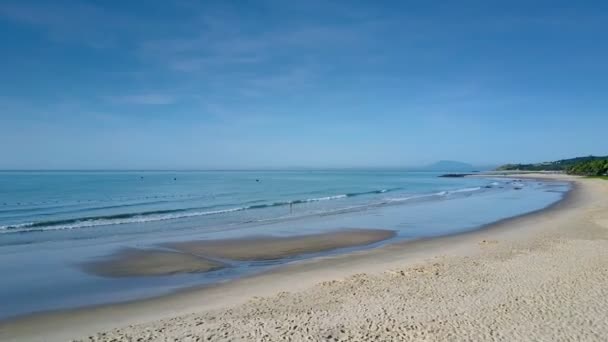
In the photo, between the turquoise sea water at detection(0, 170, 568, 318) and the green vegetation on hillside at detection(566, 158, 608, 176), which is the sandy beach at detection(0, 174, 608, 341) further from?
the green vegetation on hillside at detection(566, 158, 608, 176)

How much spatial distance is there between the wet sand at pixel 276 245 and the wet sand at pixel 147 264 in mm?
988

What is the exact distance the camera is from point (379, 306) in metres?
9.47

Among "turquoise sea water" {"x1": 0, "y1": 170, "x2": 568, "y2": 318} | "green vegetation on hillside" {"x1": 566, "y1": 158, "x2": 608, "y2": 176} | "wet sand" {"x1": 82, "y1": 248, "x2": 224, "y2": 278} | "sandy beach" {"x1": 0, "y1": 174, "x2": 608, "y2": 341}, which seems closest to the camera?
"sandy beach" {"x1": 0, "y1": 174, "x2": 608, "y2": 341}

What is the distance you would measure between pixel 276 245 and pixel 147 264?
216 inches

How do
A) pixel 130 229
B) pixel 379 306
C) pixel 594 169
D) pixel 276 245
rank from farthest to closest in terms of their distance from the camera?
pixel 594 169 < pixel 130 229 < pixel 276 245 < pixel 379 306

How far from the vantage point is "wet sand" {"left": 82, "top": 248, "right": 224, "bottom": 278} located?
43.7 ft

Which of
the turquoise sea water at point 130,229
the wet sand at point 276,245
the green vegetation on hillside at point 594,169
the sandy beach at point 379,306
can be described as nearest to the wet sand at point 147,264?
the turquoise sea water at point 130,229

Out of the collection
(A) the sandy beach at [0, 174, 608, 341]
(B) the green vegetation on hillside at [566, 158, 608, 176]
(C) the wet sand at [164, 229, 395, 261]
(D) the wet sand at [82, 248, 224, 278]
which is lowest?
(C) the wet sand at [164, 229, 395, 261]

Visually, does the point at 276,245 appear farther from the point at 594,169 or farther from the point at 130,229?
the point at 594,169

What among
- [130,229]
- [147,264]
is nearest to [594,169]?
[130,229]

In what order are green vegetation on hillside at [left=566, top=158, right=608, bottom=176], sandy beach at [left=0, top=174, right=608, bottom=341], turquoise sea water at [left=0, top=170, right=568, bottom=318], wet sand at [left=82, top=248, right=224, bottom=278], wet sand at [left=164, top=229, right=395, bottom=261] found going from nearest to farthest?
1. sandy beach at [left=0, top=174, right=608, bottom=341]
2. turquoise sea water at [left=0, top=170, right=568, bottom=318]
3. wet sand at [left=82, top=248, right=224, bottom=278]
4. wet sand at [left=164, top=229, right=395, bottom=261]
5. green vegetation on hillside at [left=566, top=158, right=608, bottom=176]

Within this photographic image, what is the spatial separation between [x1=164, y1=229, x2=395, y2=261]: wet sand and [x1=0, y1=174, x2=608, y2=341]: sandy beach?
227 cm

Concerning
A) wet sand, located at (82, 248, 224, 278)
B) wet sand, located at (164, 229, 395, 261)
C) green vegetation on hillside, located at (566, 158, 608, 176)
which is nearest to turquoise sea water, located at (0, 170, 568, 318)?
wet sand, located at (82, 248, 224, 278)

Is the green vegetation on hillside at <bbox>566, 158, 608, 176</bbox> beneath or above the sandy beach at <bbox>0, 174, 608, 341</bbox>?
above
